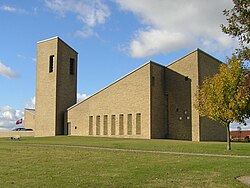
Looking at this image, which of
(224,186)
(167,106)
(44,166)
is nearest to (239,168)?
(224,186)

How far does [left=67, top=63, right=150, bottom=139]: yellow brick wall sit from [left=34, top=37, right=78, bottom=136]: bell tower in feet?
14.1

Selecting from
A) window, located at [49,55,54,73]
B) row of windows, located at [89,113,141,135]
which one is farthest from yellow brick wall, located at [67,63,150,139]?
window, located at [49,55,54,73]

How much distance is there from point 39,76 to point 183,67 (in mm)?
27933

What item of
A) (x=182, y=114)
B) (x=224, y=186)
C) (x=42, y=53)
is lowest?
(x=224, y=186)

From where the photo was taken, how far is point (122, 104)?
178 ft

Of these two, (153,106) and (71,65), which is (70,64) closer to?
(71,65)

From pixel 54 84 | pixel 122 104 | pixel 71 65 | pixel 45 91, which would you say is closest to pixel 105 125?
pixel 122 104

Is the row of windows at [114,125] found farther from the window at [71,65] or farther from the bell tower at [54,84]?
the window at [71,65]

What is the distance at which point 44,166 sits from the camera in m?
15.7

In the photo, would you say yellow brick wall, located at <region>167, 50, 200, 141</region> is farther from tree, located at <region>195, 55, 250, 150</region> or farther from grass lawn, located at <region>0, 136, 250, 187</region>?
grass lawn, located at <region>0, 136, 250, 187</region>

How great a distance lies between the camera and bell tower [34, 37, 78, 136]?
210 ft

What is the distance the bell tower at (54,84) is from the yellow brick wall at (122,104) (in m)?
4.31

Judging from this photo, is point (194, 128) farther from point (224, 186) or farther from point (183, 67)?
point (224, 186)

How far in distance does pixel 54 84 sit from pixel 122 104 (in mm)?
15516
